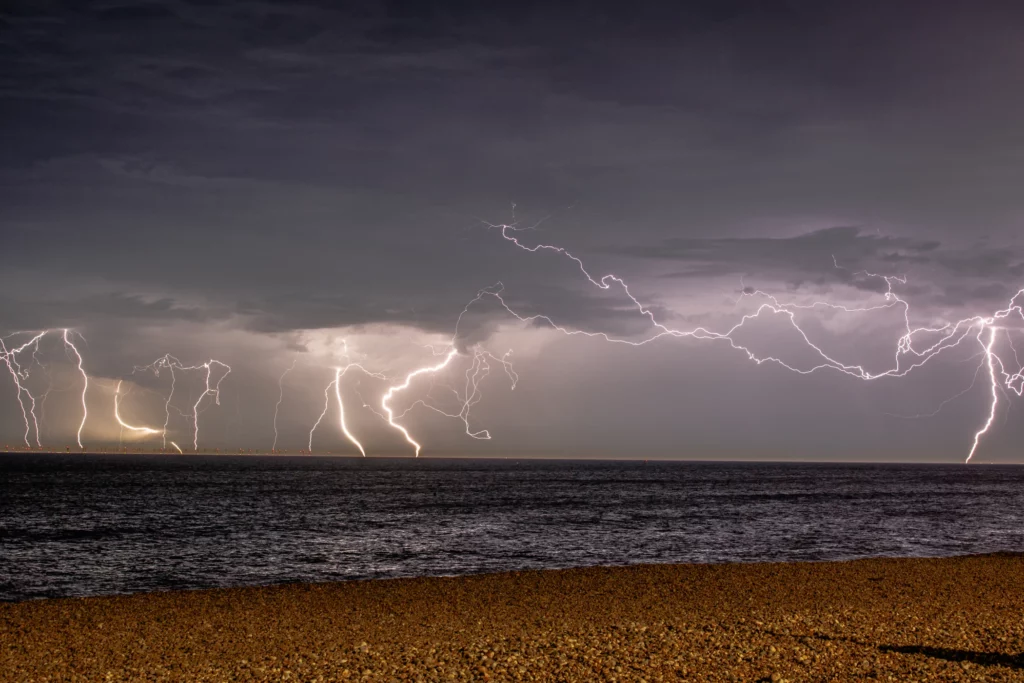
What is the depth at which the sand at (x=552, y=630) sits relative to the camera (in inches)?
430

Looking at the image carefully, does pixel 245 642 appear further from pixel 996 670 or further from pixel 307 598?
pixel 996 670

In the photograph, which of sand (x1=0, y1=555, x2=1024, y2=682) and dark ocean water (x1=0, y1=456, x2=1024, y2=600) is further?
dark ocean water (x1=0, y1=456, x2=1024, y2=600)

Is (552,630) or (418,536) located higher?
(552,630)

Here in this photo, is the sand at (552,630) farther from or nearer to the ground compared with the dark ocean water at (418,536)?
farther from the ground

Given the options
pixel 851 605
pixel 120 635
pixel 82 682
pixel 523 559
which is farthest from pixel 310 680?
pixel 523 559

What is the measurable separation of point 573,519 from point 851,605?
28.6 metres

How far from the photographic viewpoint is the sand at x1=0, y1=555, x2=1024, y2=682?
10930 millimetres

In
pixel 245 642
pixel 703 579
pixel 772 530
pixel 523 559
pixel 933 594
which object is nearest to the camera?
pixel 245 642

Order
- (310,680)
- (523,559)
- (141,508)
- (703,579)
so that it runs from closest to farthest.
Result: 1. (310,680)
2. (703,579)
3. (523,559)
4. (141,508)

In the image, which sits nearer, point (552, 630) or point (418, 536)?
point (552, 630)

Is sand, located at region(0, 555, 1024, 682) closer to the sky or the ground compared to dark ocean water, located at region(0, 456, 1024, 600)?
closer to the sky

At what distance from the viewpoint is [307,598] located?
18.3 metres

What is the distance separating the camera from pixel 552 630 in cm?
1390

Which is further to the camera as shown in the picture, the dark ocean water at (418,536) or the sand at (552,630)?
the dark ocean water at (418,536)
